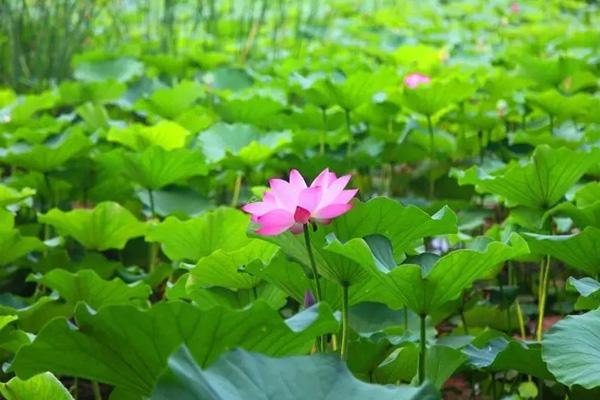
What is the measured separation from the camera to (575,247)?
1.17 m

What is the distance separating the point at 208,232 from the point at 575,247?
0.49m

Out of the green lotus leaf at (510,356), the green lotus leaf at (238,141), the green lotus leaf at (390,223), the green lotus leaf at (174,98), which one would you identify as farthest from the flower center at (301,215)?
the green lotus leaf at (174,98)

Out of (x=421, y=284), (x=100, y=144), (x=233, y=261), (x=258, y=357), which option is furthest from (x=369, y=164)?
(x=258, y=357)

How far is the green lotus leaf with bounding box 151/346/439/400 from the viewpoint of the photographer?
725mm

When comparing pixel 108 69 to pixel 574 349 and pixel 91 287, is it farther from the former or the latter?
pixel 574 349

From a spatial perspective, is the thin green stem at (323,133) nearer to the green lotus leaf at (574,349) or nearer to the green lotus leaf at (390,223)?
the green lotus leaf at (390,223)

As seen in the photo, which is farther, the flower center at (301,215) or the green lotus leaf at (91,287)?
the green lotus leaf at (91,287)

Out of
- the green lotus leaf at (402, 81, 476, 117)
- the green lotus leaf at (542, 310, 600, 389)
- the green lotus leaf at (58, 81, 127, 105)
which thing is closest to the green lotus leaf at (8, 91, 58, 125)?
the green lotus leaf at (58, 81, 127, 105)

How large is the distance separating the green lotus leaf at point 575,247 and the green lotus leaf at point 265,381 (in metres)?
0.42

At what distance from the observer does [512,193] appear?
139 cm

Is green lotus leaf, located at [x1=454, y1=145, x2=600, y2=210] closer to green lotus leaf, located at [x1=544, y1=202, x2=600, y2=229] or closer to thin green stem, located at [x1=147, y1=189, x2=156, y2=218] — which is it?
green lotus leaf, located at [x1=544, y1=202, x2=600, y2=229]

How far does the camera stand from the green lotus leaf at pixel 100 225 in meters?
1.60

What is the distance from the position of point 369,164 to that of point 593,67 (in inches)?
40.3

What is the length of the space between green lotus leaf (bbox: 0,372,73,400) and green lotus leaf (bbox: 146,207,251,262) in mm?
433
